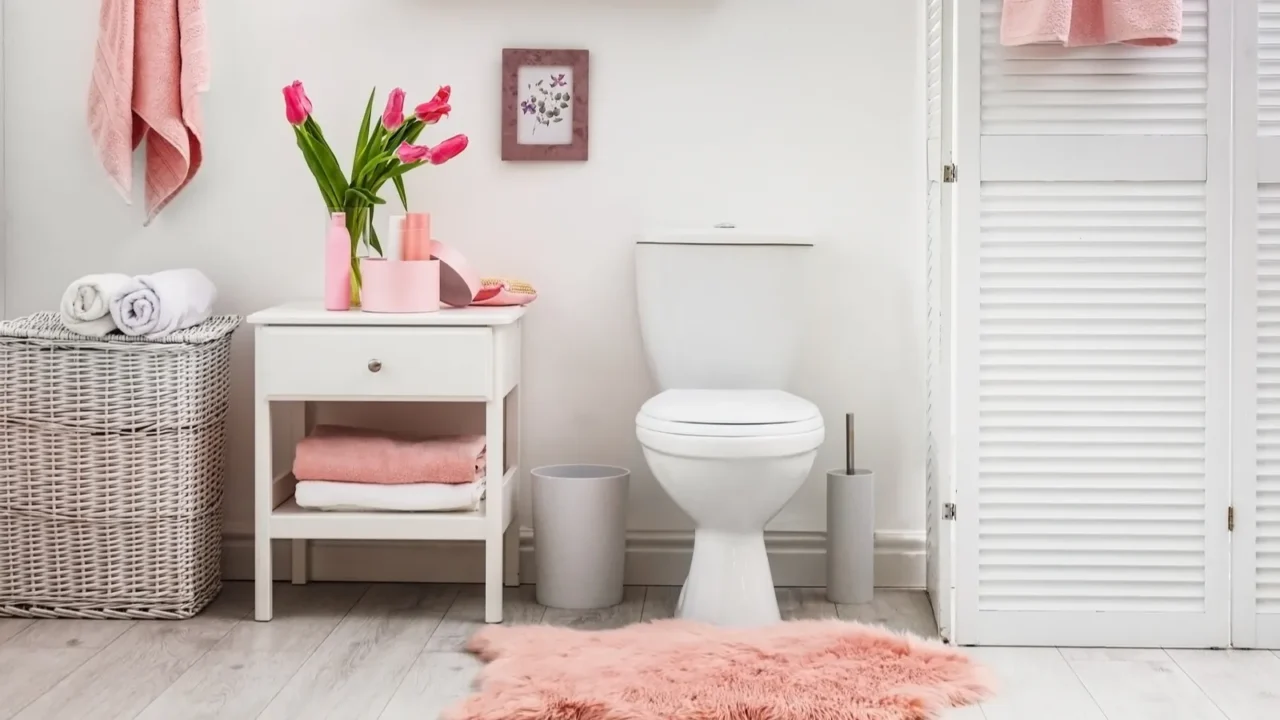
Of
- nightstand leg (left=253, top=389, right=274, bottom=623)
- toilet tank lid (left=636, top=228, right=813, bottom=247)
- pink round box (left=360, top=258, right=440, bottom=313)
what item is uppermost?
toilet tank lid (left=636, top=228, right=813, bottom=247)

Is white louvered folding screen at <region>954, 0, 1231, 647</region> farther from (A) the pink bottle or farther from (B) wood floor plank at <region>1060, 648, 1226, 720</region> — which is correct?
(A) the pink bottle

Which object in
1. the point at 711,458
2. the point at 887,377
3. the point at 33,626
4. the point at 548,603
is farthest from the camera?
the point at 887,377

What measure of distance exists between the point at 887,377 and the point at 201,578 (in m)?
1.50

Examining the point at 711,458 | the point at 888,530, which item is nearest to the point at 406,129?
the point at 711,458

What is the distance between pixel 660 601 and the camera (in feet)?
8.67

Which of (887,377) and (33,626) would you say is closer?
(33,626)

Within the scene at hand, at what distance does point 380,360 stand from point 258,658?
58 centimetres

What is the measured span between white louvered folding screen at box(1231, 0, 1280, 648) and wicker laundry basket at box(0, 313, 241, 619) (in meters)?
1.95

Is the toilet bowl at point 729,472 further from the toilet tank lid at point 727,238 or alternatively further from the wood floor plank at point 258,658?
the wood floor plank at point 258,658

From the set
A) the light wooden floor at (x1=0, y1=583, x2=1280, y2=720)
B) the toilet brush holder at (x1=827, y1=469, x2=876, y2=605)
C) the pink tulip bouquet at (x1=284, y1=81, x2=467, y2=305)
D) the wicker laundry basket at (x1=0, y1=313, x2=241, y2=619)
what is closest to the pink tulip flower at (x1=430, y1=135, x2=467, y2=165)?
the pink tulip bouquet at (x1=284, y1=81, x2=467, y2=305)

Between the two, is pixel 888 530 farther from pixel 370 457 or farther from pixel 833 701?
pixel 370 457

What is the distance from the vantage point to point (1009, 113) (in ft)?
7.47

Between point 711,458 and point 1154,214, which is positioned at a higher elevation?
point 1154,214

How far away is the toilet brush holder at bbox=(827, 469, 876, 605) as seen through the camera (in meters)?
2.62
